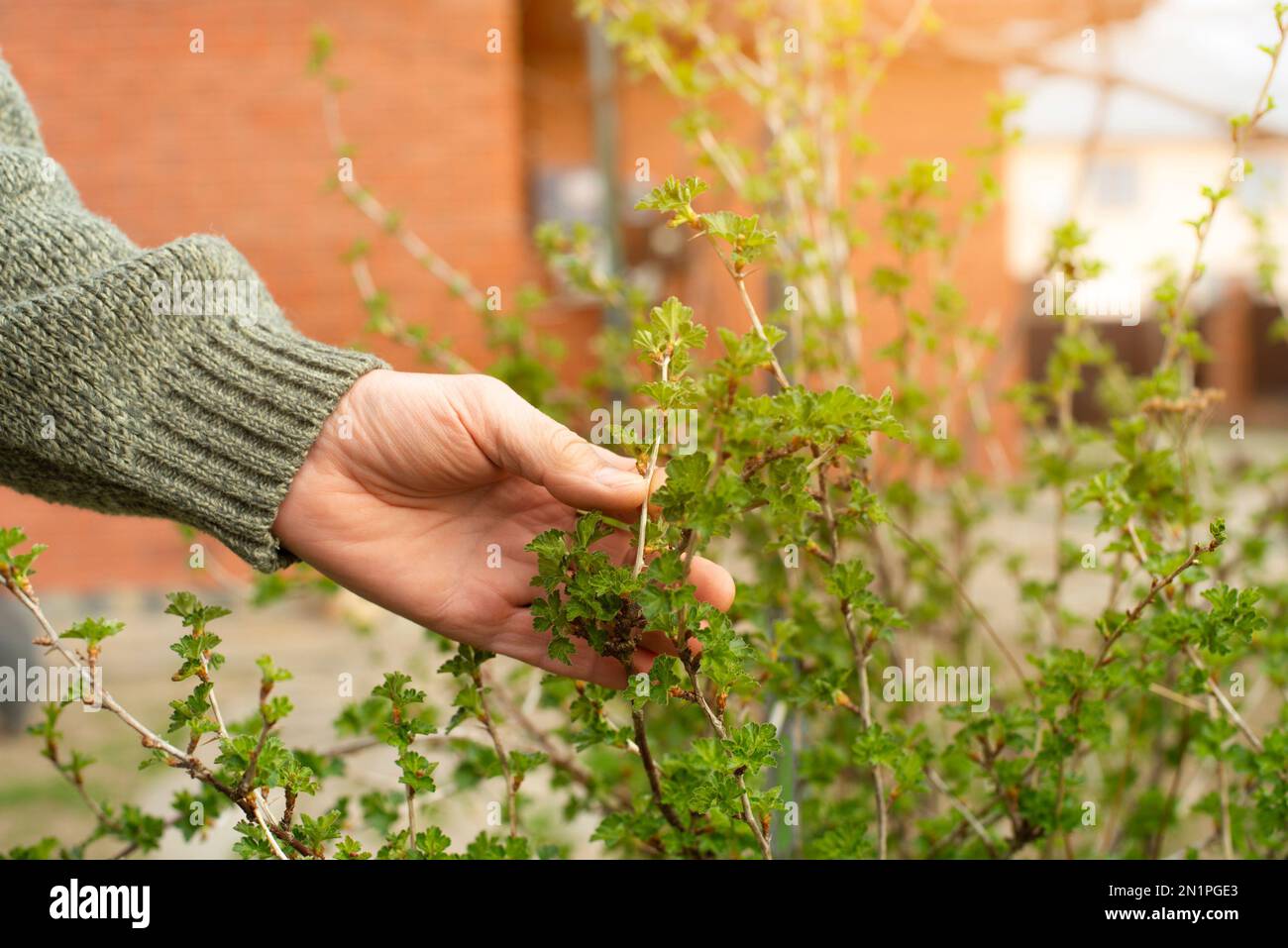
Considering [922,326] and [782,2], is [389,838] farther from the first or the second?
[782,2]

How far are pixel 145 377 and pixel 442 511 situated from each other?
38 cm

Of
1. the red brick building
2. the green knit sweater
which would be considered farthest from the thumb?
the red brick building

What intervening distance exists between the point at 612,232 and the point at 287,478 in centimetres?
353

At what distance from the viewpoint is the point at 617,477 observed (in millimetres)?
1099

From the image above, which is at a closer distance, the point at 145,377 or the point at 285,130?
the point at 145,377

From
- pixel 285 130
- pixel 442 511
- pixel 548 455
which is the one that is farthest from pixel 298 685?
pixel 548 455

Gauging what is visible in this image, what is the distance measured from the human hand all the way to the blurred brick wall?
14.2 ft

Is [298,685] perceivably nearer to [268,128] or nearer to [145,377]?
[268,128]

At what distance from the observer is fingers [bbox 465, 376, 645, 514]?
1098mm

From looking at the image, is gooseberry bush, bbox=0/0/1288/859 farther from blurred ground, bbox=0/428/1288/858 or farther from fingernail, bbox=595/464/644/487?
blurred ground, bbox=0/428/1288/858

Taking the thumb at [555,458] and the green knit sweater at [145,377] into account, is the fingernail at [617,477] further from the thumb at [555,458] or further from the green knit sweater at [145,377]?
the green knit sweater at [145,377]

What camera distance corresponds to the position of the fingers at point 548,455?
1098 mm

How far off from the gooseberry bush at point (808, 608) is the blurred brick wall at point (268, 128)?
10.5ft

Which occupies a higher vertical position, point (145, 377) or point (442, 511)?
point (145, 377)
